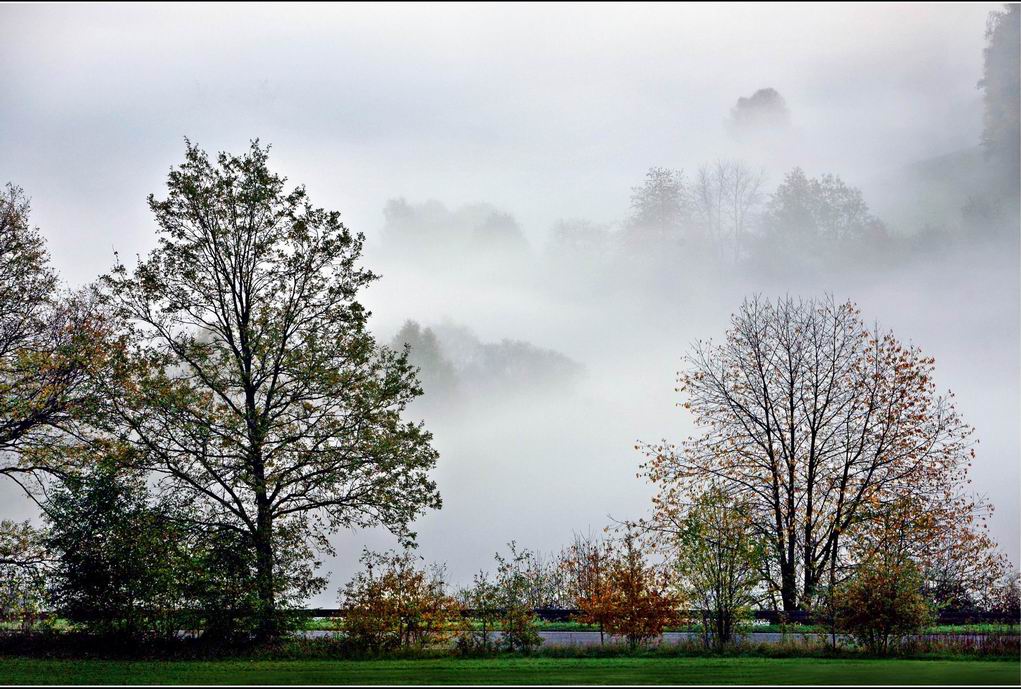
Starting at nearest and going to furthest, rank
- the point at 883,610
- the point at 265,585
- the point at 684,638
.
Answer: the point at 883,610, the point at 684,638, the point at 265,585

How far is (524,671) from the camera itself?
17547 millimetres

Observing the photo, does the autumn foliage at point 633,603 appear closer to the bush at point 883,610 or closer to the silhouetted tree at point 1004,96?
the bush at point 883,610

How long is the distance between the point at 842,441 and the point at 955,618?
6.88 meters

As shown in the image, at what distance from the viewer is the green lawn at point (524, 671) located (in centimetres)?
1535

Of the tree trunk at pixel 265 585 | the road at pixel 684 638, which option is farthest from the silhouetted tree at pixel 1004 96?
the tree trunk at pixel 265 585

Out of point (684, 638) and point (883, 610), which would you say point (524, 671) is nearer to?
point (684, 638)

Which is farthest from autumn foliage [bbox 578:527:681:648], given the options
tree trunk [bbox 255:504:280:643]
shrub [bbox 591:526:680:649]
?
tree trunk [bbox 255:504:280:643]

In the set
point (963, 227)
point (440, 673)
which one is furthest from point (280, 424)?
point (963, 227)

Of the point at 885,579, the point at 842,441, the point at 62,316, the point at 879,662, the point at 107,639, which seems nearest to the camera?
the point at 879,662

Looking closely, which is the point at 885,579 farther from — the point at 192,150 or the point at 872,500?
the point at 192,150

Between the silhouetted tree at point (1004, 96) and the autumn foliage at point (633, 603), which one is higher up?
the silhouetted tree at point (1004, 96)

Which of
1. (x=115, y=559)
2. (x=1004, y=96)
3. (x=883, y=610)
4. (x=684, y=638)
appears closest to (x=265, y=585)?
(x=115, y=559)

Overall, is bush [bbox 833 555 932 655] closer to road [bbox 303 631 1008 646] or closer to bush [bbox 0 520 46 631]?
road [bbox 303 631 1008 646]

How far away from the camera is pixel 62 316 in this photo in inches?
1189
